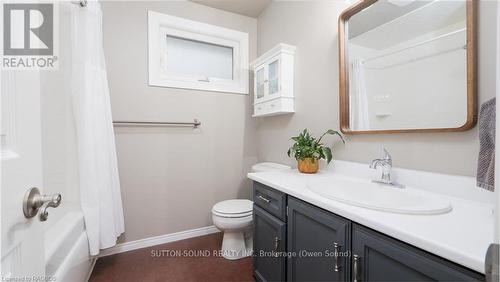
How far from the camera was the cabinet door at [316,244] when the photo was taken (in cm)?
82

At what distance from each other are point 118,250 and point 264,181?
1.53 meters

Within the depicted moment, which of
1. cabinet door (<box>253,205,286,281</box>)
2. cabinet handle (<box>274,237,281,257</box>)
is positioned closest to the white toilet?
cabinet door (<box>253,205,286,281</box>)

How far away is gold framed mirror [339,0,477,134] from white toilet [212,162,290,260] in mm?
939

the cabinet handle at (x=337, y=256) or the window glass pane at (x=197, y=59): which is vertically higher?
the window glass pane at (x=197, y=59)

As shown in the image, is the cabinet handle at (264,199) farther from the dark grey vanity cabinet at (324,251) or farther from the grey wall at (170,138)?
the grey wall at (170,138)

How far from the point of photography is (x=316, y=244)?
3.11 feet

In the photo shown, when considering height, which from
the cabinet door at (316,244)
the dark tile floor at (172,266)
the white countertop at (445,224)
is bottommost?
the dark tile floor at (172,266)

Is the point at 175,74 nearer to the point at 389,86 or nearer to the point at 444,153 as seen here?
the point at 389,86

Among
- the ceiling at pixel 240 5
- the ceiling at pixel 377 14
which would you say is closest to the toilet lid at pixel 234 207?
the ceiling at pixel 377 14

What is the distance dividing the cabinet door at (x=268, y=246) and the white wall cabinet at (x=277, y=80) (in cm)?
89

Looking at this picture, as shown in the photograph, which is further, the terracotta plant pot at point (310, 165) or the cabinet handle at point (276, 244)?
the terracotta plant pot at point (310, 165)

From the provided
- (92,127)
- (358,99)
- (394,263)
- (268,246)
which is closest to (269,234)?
(268,246)

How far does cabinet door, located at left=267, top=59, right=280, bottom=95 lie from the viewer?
183 centimetres

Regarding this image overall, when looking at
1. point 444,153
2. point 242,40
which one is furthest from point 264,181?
point 242,40
